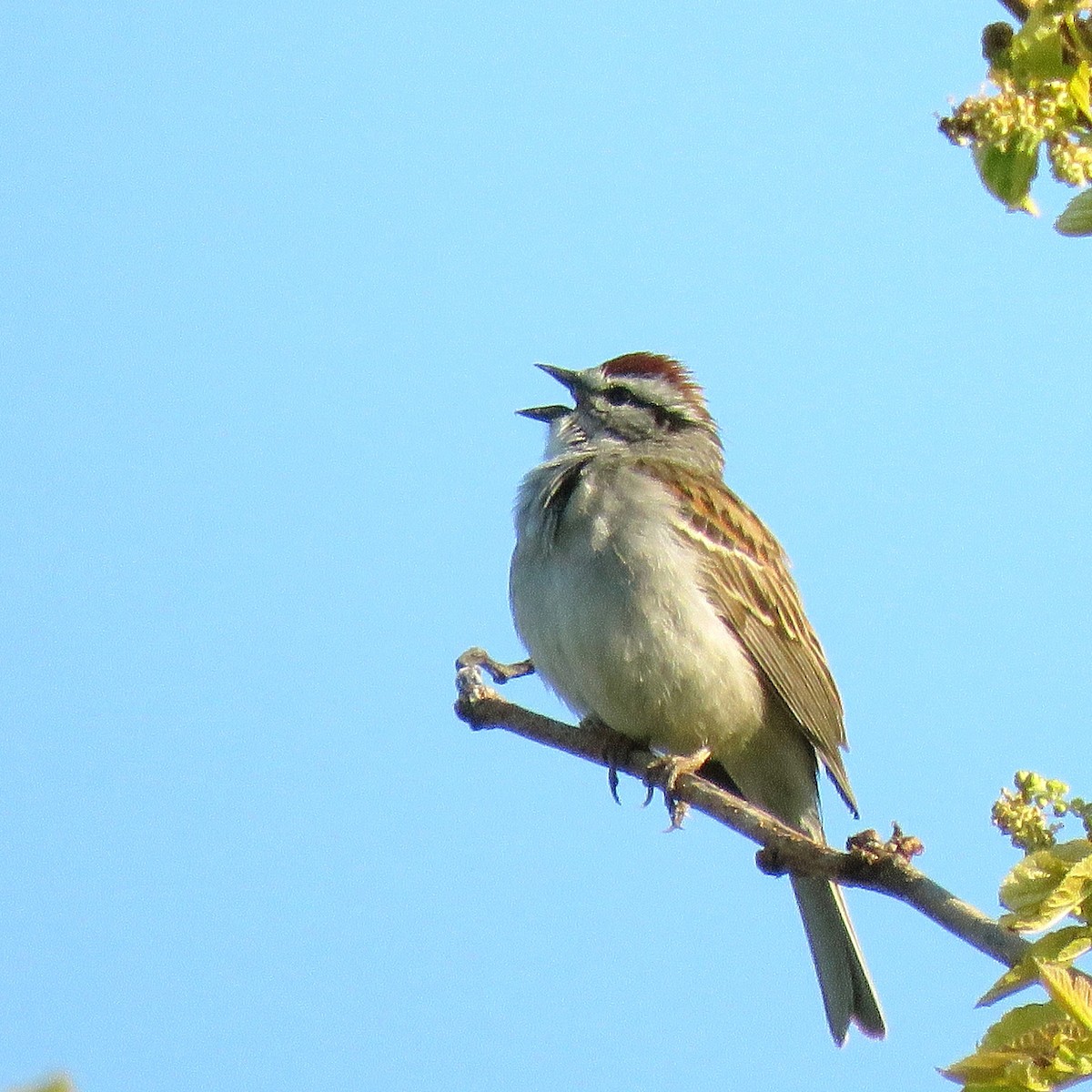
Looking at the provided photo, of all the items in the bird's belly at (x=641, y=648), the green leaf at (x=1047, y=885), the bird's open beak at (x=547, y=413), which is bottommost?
the green leaf at (x=1047, y=885)

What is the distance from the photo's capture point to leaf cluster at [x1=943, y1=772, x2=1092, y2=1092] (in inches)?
111

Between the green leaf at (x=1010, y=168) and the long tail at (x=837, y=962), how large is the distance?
4035mm

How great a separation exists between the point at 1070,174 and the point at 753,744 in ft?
15.7

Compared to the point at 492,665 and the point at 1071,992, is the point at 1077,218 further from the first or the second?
the point at 492,665

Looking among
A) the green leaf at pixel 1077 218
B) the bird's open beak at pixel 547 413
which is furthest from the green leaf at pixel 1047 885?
the bird's open beak at pixel 547 413

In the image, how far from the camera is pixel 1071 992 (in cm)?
280

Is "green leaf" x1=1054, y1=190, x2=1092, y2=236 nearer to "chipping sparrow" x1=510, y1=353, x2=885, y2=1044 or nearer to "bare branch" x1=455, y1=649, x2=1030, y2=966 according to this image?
"bare branch" x1=455, y1=649, x2=1030, y2=966

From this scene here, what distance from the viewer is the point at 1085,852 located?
2947mm

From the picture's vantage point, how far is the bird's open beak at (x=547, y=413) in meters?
8.42

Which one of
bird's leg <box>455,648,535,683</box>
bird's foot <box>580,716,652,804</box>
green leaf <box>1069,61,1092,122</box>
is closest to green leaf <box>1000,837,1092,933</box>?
green leaf <box>1069,61,1092,122</box>

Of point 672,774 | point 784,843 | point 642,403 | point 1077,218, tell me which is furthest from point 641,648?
point 1077,218

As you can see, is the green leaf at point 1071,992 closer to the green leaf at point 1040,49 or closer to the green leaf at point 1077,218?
the green leaf at point 1077,218

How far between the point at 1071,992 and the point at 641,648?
13.5 ft

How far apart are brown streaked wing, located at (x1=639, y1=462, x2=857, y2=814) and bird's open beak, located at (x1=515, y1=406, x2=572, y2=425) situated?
31.6 inches
